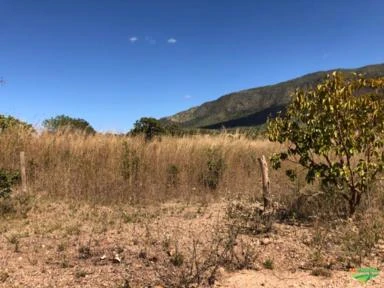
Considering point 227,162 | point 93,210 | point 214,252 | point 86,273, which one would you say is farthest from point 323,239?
point 227,162

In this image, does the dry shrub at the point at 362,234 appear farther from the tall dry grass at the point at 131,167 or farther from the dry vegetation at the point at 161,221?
the tall dry grass at the point at 131,167

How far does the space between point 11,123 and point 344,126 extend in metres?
9.99

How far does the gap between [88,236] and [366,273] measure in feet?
11.9

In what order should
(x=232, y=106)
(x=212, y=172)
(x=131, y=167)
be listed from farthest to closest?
(x=232, y=106), (x=212, y=172), (x=131, y=167)

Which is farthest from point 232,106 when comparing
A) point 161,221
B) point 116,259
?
point 116,259

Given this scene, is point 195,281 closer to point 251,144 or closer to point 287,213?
point 287,213

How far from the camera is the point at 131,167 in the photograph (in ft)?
35.0

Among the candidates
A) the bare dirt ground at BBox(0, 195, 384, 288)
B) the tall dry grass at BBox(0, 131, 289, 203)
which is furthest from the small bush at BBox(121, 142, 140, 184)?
the bare dirt ground at BBox(0, 195, 384, 288)

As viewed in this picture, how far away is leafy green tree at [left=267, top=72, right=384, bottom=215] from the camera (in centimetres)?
678

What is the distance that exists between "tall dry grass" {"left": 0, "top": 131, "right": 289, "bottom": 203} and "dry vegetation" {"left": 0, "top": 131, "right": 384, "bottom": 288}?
29 millimetres

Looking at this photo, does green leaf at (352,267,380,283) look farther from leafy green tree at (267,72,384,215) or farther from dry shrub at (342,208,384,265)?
leafy green tree at (267,72,384,215)

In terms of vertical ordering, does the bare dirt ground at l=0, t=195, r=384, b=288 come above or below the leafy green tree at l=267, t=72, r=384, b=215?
below

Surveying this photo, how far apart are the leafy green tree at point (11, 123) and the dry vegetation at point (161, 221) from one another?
2.50 feet

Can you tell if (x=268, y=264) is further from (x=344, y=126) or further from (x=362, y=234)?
(x=344, y=126)
